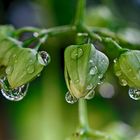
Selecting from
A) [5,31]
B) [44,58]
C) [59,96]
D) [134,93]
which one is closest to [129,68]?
[134,93]

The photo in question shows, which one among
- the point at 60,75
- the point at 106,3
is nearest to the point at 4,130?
the point at 60,75

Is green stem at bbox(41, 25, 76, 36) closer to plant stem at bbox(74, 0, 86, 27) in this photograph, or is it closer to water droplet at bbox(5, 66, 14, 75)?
plant stem at bbox(74, 0, 86, 27)

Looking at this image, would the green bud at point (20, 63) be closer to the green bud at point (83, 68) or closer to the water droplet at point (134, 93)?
the green bud at point (83, 68)

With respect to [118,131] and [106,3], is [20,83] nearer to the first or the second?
[118,131]

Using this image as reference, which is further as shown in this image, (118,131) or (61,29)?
(118,131)

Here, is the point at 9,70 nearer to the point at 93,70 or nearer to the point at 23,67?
the point at 23,67

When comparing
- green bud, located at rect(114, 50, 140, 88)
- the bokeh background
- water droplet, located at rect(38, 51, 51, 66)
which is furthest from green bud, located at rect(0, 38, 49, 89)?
the bokeh background
